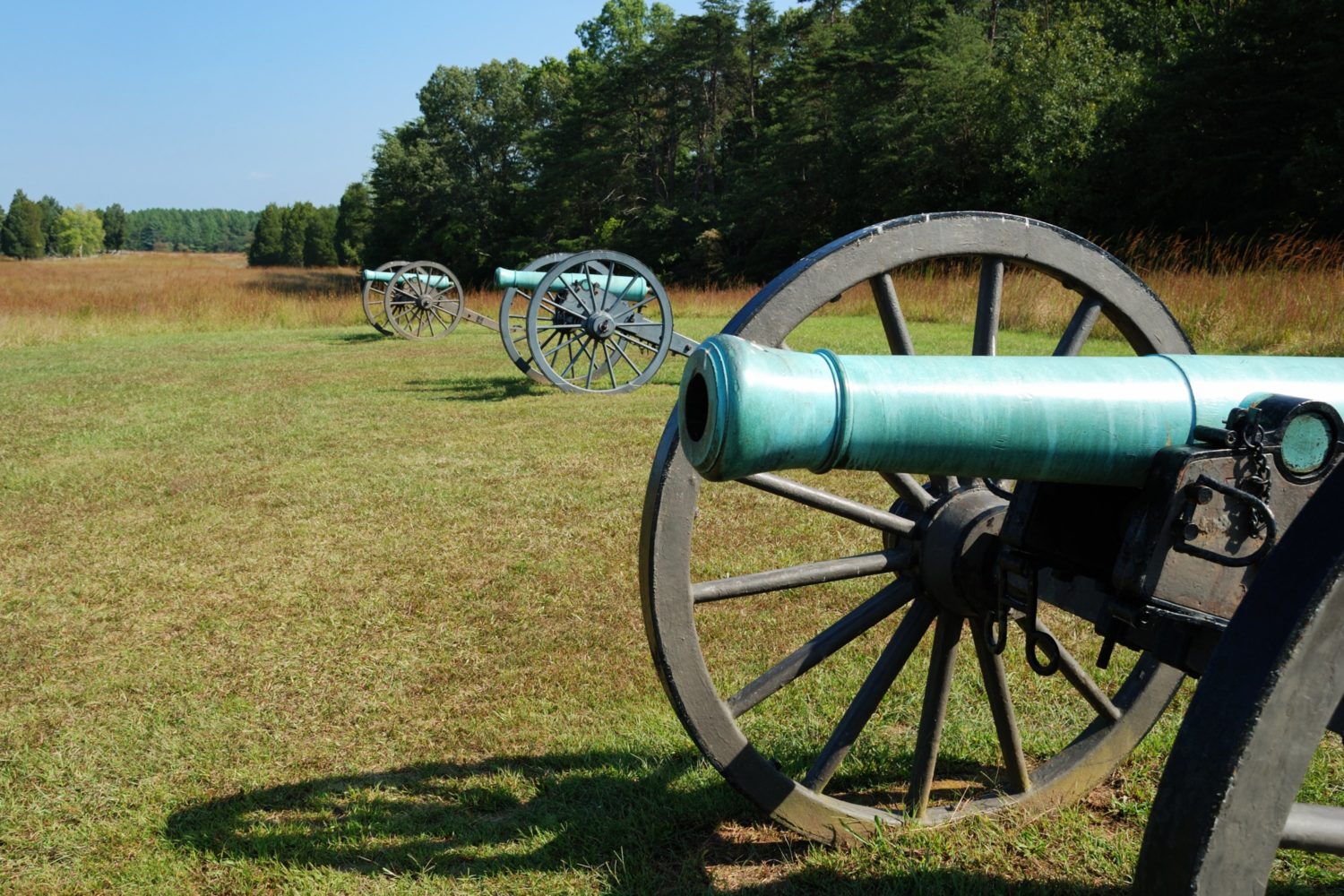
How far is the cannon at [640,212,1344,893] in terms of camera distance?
115 cm

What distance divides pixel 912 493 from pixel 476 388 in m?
8.94

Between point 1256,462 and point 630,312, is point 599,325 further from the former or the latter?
point 1256,462

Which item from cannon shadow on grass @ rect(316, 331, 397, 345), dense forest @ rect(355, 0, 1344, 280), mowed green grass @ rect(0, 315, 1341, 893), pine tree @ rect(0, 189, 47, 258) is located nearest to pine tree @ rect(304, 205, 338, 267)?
pine tree @ rect(0, 189, 47, 258)

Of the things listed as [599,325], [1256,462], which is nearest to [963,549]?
[1256,462]

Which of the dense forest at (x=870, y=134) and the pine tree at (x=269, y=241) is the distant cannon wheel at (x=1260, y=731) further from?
the pine tree at (x=269, y=241)

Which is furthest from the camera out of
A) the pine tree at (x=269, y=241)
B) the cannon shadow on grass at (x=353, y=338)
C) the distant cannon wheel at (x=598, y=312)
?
the pine tree at (x=269, y=241)

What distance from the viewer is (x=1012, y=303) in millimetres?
→ 13242

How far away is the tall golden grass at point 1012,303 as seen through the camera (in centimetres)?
1033

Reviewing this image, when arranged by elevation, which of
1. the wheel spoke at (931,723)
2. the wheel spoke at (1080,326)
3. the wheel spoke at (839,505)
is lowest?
the wheel spoke at (931,723)

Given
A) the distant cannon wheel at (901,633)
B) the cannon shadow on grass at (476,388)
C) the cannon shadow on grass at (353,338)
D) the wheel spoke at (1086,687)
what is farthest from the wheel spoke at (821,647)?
the cannon shadow on grass at (353,338)

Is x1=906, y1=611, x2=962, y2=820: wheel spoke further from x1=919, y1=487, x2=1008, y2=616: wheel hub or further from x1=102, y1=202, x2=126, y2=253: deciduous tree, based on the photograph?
x1=102, y1=202, x2=126, y2=253: deciduous tree

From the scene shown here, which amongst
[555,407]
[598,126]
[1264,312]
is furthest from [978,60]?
[555,407]

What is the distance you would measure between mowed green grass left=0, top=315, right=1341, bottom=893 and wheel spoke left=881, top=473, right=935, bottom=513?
72cm

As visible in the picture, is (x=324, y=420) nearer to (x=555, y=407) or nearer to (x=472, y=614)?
(x=555, y=407)
